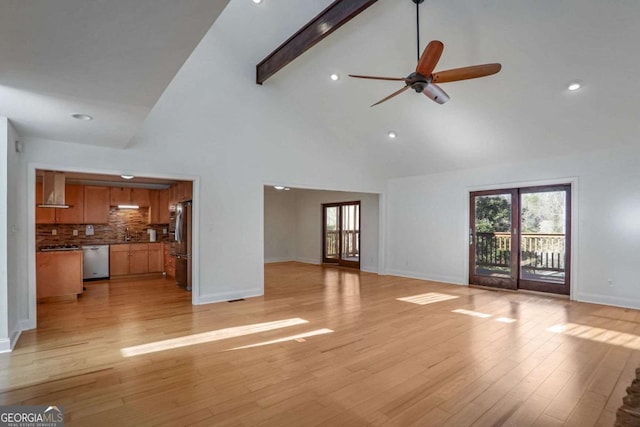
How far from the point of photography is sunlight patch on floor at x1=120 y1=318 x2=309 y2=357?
3325 millimetres

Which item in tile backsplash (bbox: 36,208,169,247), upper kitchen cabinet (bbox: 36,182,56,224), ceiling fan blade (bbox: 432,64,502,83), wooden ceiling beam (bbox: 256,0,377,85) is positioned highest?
wooden ceiling beam (bbox: 256,0,377,85)

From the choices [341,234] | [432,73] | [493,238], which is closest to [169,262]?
[341,234]

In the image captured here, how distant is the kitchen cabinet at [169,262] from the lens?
7.39 meters

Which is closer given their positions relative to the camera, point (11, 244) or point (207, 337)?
point (11, 244)

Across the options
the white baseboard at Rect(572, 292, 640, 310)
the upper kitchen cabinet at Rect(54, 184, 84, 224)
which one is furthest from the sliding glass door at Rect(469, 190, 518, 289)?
the upper kitchen cabinet at Rect(54, 184, 84, 224)

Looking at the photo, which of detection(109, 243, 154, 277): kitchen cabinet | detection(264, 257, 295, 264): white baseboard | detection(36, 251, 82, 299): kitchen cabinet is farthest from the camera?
detection(264, 257, 295, 264): white baseboard

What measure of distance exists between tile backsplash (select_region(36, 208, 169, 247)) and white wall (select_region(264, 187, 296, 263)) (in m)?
3.65

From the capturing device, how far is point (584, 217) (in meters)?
5.44

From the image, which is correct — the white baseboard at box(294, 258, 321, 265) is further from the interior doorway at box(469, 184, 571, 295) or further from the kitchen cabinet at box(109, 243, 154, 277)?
the interior doorway at box(469, 184, 571, 295)

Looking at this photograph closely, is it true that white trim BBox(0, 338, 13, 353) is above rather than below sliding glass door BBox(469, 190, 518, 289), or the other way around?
below

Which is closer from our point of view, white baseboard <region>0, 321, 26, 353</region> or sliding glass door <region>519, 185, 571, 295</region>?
white baseboard <region>0, 321, 26, 353</region>

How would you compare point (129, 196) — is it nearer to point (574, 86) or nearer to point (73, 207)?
point (73, 207)

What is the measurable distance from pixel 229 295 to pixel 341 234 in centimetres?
514

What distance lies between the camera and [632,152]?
498 cm
